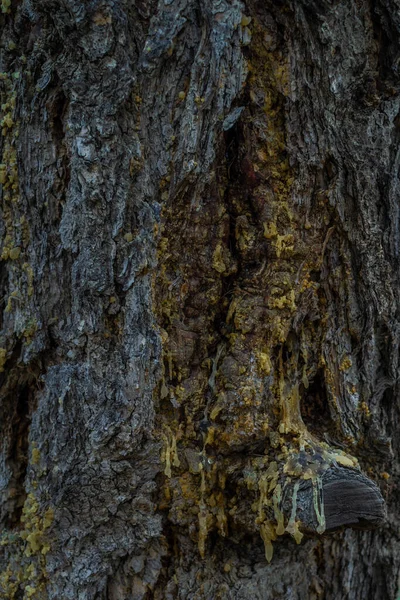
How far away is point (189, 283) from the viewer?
66.8 inches

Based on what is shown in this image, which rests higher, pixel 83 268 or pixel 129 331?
pixel 83 268

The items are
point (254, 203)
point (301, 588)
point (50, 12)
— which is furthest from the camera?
point (301, 588)

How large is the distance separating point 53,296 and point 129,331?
10.1 inches

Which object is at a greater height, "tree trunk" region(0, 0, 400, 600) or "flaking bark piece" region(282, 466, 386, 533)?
"tree trunk" region(0, 0, 400, 600)

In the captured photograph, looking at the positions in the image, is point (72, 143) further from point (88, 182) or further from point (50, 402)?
point (50, 402)

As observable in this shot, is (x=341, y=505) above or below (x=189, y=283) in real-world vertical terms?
below

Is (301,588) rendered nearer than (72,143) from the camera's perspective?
No

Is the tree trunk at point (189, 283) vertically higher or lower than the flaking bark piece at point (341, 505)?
higher

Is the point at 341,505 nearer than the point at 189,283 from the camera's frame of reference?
Yes

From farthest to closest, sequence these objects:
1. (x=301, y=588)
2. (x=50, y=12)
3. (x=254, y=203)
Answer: (x=301, y=588)
(x=254, y=203)
(x=50, y=12)

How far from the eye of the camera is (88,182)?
1565 millimetres

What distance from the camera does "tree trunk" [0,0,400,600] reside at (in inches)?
62.1

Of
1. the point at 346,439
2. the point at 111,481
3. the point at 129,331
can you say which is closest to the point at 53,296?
the point at 129,331

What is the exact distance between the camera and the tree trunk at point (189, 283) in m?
1.58
